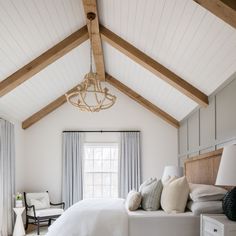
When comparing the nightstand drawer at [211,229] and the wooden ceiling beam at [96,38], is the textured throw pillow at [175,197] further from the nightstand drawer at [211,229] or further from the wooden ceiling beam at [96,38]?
the wooden ceiling beam at [96,38]

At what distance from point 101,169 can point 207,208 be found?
486cm

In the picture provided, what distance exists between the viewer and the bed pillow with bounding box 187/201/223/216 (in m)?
3.38

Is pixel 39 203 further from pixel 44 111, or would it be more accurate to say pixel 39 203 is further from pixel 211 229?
pixel 211 229

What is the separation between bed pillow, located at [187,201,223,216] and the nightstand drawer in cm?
30

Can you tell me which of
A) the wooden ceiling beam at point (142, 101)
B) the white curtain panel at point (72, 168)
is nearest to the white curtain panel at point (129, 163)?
the wooden ceiling beam at point (142, 101)

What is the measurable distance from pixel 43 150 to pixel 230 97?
509 centimetres

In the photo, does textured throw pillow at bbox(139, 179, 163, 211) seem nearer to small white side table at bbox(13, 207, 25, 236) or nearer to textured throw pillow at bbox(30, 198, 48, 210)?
small white side table at bbox(13, 207, 25, 236)

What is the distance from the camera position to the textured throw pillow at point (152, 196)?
3.89m

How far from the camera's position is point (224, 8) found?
2.91m

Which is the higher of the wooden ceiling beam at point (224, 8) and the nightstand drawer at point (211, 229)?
the wooden ceiling beam at point (224, 8)

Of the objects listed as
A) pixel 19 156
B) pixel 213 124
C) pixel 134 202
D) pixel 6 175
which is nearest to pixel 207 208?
pixel 134 202

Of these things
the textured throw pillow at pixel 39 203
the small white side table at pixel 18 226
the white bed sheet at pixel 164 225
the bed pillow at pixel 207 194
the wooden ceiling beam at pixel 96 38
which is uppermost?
the wooden ceiling beam at pixel 96 38

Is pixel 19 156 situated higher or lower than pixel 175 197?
higher

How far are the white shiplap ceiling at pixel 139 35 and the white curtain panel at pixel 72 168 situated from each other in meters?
1.94
